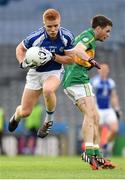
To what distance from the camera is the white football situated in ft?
33.7

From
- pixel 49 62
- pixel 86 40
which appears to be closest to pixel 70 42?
pixel 86 40

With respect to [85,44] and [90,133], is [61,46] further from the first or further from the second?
[90,133]

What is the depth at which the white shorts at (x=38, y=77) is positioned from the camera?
35.7ft

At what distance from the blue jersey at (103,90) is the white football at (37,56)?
23.2 feet

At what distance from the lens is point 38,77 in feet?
36.0

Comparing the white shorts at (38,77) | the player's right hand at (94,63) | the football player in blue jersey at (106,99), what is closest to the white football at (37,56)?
the white shorts at (38,77)

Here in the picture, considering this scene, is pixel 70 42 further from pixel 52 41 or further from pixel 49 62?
pixel 49 62

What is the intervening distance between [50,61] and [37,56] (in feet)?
2.00

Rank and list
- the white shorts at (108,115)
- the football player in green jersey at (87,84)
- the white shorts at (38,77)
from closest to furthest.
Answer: the football player in green jersey at (87,84), the white shorts at (38,77), the white shorts at (108,115)

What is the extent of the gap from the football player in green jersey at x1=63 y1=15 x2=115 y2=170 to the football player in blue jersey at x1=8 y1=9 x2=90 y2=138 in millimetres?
183

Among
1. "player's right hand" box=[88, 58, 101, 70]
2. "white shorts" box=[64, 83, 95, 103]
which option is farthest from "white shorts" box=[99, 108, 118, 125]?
"player's right hand" box=[88, 58, 101, 70]

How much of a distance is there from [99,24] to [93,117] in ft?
4.30

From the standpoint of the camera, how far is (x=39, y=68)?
10891 mm

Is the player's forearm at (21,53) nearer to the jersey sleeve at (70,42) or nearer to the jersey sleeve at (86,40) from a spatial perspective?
the jersey sleeve at (70,42)
